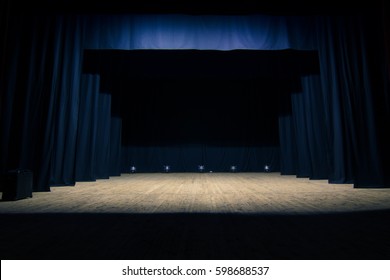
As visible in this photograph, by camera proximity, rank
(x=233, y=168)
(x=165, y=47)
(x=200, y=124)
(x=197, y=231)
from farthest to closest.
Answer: (x=200, y=124)
(x=233, y=168)
(x=165, y=47)
(x=197, y=231)

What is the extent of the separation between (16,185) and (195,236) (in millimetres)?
2630

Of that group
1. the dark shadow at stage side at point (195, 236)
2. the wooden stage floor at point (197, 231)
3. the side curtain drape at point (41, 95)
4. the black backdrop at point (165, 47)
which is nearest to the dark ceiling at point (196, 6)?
the black backdrop at point (165, 47)

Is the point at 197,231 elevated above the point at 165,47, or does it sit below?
below

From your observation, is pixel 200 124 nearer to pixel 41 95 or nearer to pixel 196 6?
pixel 196 6

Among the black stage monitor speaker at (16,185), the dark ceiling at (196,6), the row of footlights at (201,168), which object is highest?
the dark ceiling at (196,6)

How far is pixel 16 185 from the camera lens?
3.28 meters

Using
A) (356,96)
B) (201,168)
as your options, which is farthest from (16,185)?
(201,168)

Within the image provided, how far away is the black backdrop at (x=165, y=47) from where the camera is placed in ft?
14.1

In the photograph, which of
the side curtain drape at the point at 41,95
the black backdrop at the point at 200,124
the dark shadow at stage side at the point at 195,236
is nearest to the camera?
the dark shadow at stage side at the point at 195,236

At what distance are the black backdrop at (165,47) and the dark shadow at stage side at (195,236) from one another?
2.31m

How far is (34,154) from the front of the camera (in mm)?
4277

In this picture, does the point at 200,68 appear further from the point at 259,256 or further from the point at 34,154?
the point at 259,256

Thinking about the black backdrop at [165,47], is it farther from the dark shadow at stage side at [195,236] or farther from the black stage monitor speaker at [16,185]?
the dark shadow at stage side at [195,236]

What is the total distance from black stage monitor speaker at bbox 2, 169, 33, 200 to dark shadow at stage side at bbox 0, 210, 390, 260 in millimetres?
957
